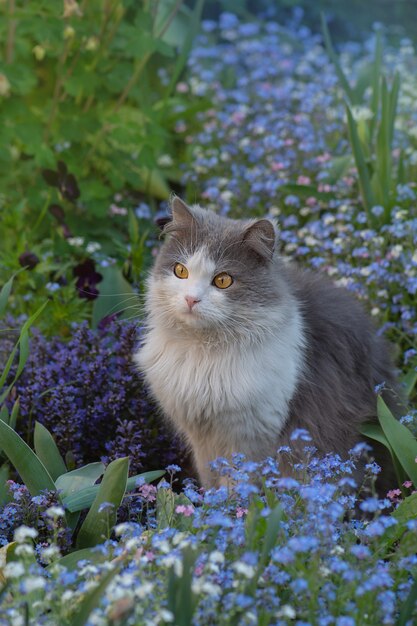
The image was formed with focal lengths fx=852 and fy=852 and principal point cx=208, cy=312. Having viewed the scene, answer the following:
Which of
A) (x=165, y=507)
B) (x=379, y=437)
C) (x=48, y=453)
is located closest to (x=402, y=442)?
(x=379, y=437)

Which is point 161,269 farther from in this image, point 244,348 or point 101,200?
point 101,200

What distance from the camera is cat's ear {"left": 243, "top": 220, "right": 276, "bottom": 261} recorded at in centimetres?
286

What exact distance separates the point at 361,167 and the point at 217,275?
4.79ft

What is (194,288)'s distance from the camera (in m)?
2.79

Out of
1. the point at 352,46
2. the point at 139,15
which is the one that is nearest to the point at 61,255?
the point at 139,15

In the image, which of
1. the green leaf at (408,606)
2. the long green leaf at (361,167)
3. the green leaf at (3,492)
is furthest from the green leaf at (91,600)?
the long green leaf at (361,167)

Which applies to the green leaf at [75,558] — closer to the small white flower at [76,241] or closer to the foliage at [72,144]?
the foliage at [72,144]

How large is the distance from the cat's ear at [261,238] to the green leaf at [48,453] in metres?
0.95

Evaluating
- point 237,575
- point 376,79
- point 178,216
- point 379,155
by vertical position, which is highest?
point 376,79

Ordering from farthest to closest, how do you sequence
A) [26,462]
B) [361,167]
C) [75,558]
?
[361,167]
[26,462]
[75,558]

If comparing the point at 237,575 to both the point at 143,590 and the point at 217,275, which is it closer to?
the point at 143,590

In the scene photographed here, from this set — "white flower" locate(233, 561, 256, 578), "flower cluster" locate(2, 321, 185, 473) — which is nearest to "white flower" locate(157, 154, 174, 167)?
"flower cluster" locate(2, 321, 185, 473)

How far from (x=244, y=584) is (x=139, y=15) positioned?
3.48 metres

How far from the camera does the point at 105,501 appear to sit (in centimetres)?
254
